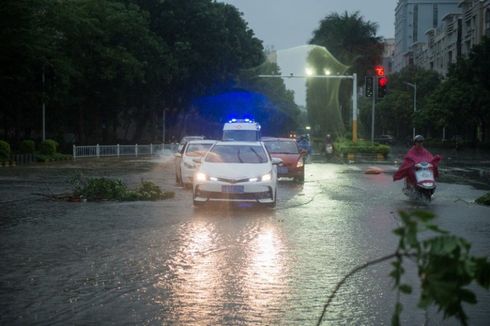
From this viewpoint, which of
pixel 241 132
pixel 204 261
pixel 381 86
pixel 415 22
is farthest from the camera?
pixel 415 22

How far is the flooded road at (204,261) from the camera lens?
6.15 meters

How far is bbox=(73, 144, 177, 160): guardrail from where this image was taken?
1802 inches

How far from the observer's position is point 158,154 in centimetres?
5506

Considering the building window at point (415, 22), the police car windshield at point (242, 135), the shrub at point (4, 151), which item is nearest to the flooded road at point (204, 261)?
the police car windshield at point (242, 135)

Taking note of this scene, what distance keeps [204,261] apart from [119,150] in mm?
43468

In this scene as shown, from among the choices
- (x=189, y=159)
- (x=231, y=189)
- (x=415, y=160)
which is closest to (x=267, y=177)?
(x=231, y=189)

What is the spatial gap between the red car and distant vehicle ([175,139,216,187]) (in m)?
2.81

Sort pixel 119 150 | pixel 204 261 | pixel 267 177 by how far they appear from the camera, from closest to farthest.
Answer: pixel 204 261 → pixel 267 177 → pixel 119 150

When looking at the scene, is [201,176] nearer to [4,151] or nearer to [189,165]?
[189,165]

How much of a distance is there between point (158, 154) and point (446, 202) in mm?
40572

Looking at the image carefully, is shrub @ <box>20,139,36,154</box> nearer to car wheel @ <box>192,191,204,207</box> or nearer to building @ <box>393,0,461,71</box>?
car wheel @ <box>192,191,204,207</box>

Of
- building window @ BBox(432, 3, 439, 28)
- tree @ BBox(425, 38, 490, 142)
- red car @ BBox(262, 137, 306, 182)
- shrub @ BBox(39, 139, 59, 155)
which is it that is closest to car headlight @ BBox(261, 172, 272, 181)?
red car @ BBox(262, 137, 306, 182)

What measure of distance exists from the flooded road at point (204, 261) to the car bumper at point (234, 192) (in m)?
0.33

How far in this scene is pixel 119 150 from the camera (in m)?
51.1
